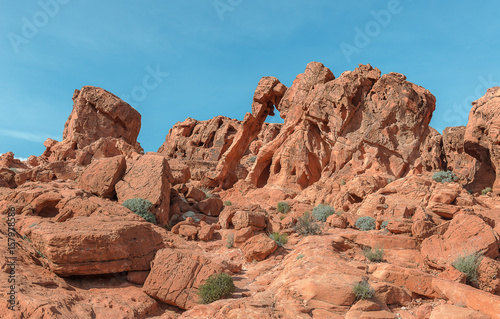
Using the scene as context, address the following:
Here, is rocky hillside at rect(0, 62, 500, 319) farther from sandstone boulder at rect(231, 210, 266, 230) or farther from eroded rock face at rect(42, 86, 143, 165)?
eroded rock face at rect(42, 86, 143, 165)

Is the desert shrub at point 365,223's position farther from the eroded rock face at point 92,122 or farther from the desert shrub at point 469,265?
the eroded rock face at point 92,122

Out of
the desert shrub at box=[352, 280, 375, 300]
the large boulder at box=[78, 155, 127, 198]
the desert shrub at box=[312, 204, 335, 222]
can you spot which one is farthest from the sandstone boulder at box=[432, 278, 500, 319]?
the large boulder at box=[78, 155, 127, 198]

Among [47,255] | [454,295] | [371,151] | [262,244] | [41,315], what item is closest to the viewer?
[41,315]

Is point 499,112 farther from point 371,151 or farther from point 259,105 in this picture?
point 259,105

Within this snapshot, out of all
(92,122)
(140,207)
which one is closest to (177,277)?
(140,207)

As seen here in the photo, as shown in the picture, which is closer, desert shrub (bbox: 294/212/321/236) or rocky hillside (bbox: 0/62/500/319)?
rocky hillside (bbox: 0/62/500/319)

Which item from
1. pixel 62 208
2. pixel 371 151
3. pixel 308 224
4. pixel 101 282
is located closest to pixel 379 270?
pixel 308 224

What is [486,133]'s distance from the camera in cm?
2012

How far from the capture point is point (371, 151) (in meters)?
21.6

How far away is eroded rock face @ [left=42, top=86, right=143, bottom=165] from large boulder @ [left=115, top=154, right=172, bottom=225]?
1629cm

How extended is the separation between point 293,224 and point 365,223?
107 inches

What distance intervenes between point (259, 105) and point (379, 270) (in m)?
21.5

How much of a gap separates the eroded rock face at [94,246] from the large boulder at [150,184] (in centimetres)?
551

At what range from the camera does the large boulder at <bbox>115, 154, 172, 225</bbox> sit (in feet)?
49.4
